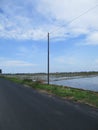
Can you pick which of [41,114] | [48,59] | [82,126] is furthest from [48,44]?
[82,126]

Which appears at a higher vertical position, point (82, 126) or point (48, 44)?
point (48, 44)

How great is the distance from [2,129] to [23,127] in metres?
0.76

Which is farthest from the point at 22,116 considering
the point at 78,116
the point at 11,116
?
the point at 78,116

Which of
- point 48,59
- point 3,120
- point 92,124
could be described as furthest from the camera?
point 48,59

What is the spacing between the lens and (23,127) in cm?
991

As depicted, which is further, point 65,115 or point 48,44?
point 48,44

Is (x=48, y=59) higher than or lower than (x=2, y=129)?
higher

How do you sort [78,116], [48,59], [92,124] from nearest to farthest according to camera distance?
[92,124]
[78,116]
[48,59]

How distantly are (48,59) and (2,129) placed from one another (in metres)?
35.0

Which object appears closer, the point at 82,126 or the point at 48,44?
the point at 82,126

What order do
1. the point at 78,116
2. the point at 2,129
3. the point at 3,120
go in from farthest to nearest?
the point at 78,116
the point at 3,120
the point at 2,129

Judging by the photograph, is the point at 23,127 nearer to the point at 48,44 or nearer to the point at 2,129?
the point at 2,129

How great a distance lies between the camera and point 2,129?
31.3 ft

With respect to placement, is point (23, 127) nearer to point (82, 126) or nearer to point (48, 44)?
point (82, 126)
